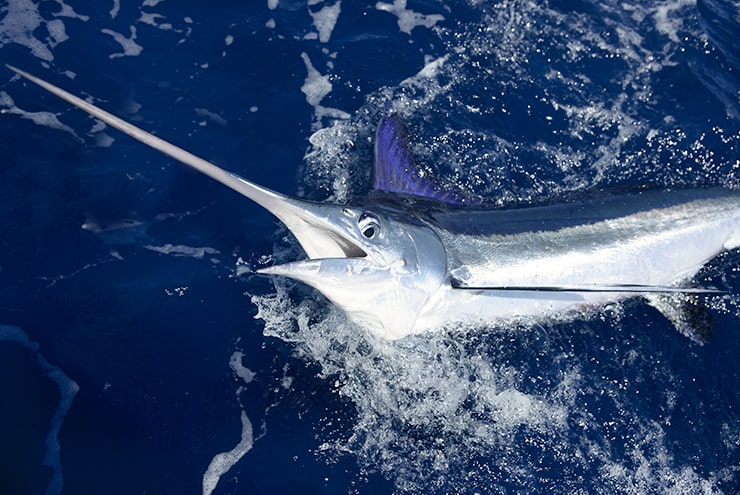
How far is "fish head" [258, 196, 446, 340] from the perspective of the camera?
3238mm

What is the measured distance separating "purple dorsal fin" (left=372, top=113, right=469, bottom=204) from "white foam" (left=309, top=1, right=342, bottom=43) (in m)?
1.61

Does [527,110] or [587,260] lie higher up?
[527,110]

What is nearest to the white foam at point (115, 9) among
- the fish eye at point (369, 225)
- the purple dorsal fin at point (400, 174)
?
the purple dorsal fin at point (400, 174)

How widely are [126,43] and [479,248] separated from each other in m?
3.80

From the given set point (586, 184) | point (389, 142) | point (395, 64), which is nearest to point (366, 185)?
point (389, 142)

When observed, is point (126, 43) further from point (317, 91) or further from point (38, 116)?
point (317, 91)

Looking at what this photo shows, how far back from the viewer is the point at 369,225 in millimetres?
3387

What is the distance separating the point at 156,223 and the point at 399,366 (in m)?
2.17

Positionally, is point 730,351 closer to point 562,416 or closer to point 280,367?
point 562,416

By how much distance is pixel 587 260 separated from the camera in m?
4.07

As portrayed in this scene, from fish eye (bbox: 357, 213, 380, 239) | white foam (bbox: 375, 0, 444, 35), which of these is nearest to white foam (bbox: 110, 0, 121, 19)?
white foam (bbox: 375, 0, 444, 35)

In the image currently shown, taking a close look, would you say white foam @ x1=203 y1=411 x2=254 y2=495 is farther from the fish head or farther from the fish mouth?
the fish mouth

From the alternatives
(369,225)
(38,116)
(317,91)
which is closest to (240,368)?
(369,225)

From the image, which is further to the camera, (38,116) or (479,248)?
(38,116)
